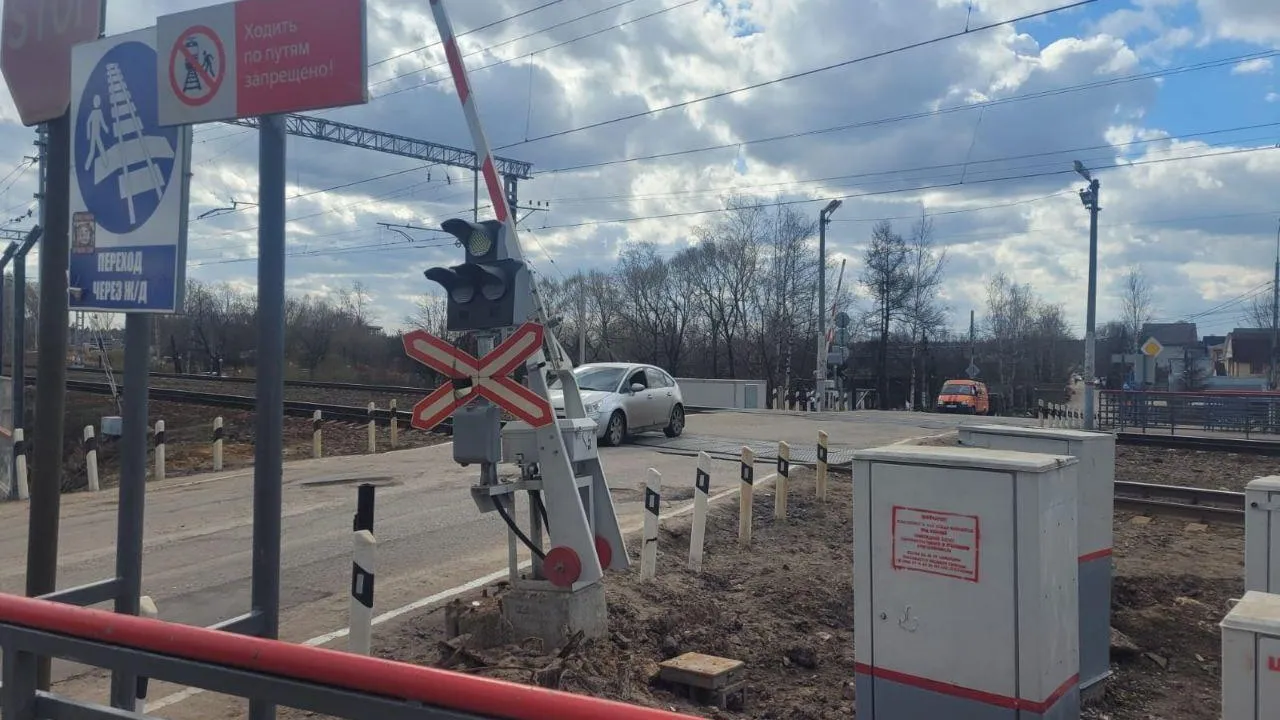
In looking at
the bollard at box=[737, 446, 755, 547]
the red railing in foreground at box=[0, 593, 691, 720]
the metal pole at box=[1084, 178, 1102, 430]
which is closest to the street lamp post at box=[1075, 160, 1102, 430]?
the metal pole at box=[1084, 178, 1102, 430]

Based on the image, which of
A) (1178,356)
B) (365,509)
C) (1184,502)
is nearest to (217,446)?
(365,509)

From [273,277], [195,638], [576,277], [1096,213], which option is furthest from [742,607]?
[576,277]

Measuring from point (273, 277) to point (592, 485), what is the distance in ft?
10.2

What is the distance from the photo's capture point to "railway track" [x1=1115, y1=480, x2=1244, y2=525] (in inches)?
464

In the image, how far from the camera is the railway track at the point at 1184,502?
38.7 feet

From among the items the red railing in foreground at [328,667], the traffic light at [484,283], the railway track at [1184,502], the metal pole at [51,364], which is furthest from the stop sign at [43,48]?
the railway track at [1184,502]

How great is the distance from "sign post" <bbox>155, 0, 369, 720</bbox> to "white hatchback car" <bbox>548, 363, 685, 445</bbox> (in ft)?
44.0

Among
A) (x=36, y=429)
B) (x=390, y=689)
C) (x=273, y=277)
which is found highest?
(x=273, y=277)

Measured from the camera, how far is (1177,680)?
6.08 m

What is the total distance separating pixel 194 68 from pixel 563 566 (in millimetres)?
3400

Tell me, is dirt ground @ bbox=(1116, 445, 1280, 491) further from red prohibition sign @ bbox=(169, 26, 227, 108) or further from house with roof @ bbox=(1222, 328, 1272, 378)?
house with roof @ bbox=(1222, 328, 1272, 378)

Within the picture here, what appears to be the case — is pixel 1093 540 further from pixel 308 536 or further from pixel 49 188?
pixel 308 536

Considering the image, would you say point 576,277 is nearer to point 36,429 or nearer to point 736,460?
point 736,460

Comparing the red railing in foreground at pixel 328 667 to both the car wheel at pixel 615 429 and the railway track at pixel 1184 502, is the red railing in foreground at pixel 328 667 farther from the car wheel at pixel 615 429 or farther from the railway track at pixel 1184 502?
the car wheel at pixel 615 429
